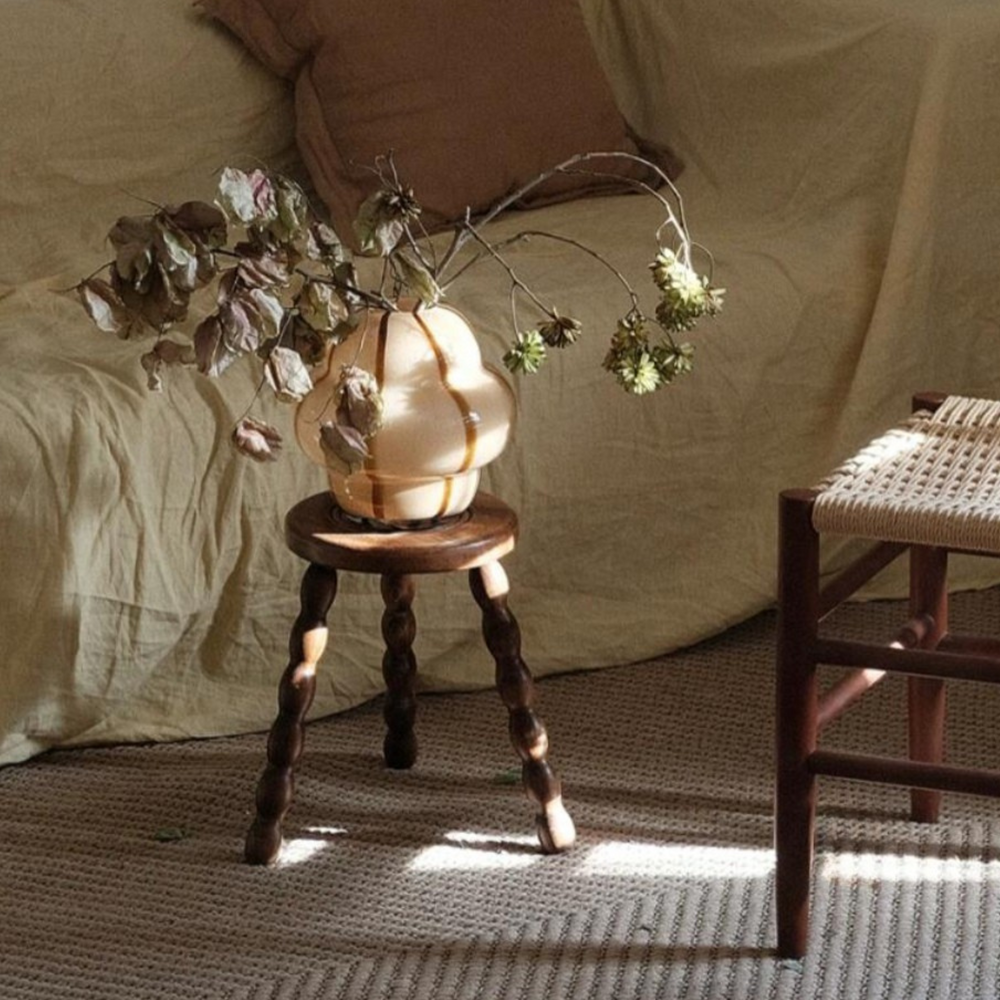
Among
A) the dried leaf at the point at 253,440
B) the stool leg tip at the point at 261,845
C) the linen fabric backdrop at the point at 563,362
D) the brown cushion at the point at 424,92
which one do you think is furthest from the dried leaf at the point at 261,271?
the brown cushion at the point at 424,92

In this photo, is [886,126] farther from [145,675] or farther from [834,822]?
[145,675]

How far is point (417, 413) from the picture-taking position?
1.66m

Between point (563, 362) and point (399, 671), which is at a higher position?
point (563, 362)

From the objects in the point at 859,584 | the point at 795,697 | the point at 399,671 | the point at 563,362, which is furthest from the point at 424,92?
the point at 795,697

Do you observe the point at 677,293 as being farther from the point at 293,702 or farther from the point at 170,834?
the point at 170,834

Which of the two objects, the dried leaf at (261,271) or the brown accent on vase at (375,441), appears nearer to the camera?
the dried leaf at (261,271)

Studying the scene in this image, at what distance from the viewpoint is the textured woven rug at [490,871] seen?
1.63 meters

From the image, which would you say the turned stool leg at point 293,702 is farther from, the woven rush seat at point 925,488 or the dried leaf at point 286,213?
the woven rush seat at point 925,488

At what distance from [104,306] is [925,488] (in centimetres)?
64

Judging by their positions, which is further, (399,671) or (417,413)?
(399,671)

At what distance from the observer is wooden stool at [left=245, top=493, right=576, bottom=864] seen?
5.54ft

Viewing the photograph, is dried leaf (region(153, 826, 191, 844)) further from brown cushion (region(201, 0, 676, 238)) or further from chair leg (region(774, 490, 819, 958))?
brown cushion (region(201, 0, 676, 238))

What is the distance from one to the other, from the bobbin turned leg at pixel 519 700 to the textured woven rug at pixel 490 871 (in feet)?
0.11

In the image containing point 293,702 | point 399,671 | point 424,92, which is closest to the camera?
point 293,702
